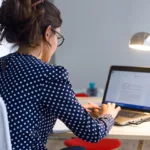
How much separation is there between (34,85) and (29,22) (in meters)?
0.25

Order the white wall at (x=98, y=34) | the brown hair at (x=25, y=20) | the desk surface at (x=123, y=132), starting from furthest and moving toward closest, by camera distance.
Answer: the white wall at (x=98, y=34)
the desk surface at (x=123, y=132)
the brown hair at (x=25, y=20)

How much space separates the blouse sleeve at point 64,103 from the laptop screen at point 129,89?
737mm

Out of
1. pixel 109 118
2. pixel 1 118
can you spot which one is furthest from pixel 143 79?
pixel 1 118

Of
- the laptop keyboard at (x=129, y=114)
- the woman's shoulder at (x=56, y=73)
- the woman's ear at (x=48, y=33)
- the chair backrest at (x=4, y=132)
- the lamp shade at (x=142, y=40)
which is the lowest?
the laptop keyboard at (x=129, y=114)

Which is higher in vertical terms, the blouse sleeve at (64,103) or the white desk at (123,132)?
the blouse sleeve at (64,103)

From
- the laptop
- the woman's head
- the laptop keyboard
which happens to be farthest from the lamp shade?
the woman's head

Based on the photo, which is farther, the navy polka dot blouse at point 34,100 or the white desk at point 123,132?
the white desk at point 123,132

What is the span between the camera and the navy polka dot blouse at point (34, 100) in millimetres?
1086

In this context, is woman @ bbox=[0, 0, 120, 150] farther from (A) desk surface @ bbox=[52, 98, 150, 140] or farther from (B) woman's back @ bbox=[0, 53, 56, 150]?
(A) desk surface @ bbox=[52, 98, 150, 140]

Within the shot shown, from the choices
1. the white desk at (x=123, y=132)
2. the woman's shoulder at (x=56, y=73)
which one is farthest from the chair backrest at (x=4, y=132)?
the white desk at (x=123, y=132)

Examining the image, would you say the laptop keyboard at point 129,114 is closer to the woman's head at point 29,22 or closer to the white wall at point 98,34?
the woman's head at point 29,22

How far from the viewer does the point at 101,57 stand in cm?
352

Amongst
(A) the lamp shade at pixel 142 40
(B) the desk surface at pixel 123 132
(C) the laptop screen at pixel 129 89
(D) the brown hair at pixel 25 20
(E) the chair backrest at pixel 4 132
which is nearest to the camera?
(E) the chair backrest at pixel 4 132

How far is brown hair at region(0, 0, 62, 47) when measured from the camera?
3.78 ft
